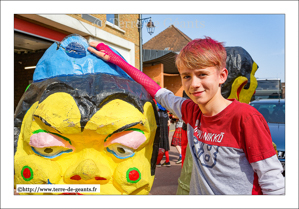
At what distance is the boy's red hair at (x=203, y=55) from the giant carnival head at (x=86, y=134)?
572 millimetres

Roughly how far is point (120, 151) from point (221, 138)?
76 cm

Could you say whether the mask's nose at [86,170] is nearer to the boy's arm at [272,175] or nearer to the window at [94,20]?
the boy's arm at [272,175]

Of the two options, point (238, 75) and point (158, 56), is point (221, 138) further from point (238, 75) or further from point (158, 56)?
point (158, 56)

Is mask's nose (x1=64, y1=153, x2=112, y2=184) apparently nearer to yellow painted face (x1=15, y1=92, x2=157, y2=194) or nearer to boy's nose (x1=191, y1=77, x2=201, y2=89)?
yellow painted face (x1=15, y1=92, x2=157, y2=194)

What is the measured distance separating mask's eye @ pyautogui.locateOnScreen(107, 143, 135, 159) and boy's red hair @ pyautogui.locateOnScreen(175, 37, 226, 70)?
0.74 m

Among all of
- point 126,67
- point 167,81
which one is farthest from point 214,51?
point 167,81

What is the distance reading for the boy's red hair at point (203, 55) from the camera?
1.27 meters

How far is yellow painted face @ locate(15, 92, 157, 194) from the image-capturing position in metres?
1.59

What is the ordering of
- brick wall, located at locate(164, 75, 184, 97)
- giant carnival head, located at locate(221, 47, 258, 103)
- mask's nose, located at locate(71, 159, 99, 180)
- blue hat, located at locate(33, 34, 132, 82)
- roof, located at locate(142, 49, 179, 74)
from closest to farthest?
mask's nose, located at locate(71, 159, 99, 180) → blue hat, located at locate(33, 34, 132, 82) → giant carnival head, located at locate(221, 47, 258, 103) → roof, located at locate(142, 49, 179, 74) → brick wall, located at locate(164, 75, 184, 97)

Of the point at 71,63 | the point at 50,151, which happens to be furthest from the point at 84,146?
the point at 71,63

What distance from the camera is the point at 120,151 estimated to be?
5.57 ft

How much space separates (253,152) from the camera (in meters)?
1.15

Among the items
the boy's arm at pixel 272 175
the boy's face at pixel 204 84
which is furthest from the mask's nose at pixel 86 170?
the boy's arm at pixel 272 175

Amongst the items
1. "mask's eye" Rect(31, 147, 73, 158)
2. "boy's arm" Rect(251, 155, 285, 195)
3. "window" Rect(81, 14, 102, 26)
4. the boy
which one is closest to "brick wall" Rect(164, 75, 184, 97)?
"window" Rect(81, 14, 102, 26)
